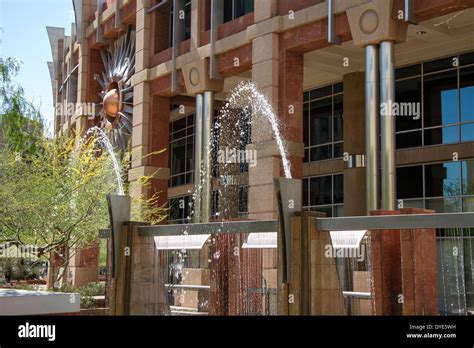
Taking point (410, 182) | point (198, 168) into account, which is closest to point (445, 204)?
point (410, 182)

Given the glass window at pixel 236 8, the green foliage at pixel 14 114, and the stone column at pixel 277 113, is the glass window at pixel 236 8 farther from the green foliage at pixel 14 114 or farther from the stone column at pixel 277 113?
the green foliage at pixel 14 114

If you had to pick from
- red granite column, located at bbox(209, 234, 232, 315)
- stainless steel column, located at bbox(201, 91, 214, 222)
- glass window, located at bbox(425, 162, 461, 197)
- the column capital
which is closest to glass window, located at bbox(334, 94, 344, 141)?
glass window, located at bbox(425, 162, 461, 197)

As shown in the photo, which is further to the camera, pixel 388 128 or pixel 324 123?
pixel 324 123

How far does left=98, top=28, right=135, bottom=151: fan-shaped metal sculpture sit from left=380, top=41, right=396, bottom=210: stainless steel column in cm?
1490

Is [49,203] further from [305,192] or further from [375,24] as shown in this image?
[305,192]

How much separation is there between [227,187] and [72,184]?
8.39 m

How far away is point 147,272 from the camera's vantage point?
1391 cm

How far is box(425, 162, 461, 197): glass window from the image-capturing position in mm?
23453

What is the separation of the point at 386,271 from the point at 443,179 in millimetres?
11053

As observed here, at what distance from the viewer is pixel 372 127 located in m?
19.0

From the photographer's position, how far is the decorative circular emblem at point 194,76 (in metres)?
25.7

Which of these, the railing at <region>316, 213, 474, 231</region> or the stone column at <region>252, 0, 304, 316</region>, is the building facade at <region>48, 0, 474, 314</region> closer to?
the stone column at <region>252, 0, 304, 316</region>
